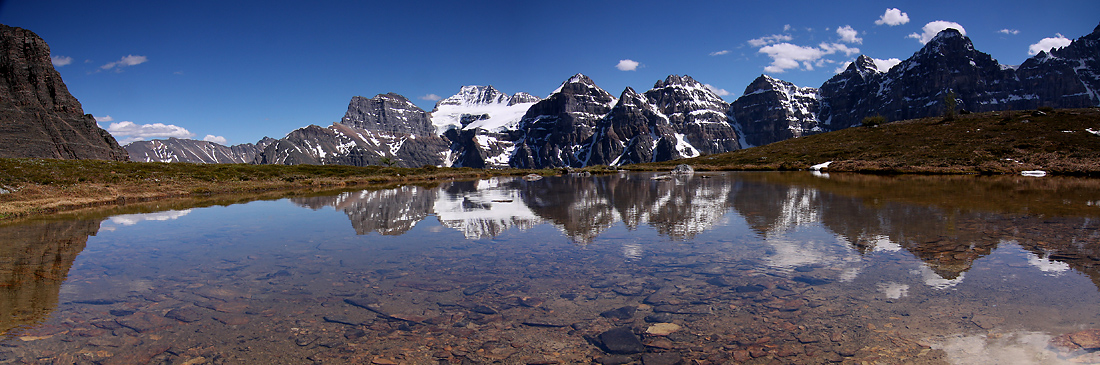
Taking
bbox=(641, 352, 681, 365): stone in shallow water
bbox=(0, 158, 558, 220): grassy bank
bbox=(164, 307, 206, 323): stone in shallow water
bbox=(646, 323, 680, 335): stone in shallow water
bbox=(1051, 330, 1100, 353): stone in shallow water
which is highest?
bbox=(0, 158, 558, 220): grassy bank

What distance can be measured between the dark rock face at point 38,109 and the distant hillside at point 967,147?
20592 centimetres

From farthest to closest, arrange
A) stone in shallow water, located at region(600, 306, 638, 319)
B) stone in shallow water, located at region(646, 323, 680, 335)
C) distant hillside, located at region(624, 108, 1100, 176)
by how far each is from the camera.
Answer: distant hillside, located at region(624, 108, 1100, 176)
stone in shallow water, located at region(600, 306, 638, 319)
stone in shallow water, located at region(646, 323, 680, 335)

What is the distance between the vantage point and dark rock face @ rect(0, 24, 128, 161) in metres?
146

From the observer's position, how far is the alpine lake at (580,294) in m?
6.28

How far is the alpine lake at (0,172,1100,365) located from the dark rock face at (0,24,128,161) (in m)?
197

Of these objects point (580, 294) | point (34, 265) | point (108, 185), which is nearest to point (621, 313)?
point (580, 294)

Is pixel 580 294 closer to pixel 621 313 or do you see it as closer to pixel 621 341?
pixel 621 313

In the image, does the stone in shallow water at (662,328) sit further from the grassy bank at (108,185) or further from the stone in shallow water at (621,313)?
the grassy bank at (108,185)

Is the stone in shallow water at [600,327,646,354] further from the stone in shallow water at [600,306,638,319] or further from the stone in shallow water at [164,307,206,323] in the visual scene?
the stone in shallow water at [164,307,206,323]

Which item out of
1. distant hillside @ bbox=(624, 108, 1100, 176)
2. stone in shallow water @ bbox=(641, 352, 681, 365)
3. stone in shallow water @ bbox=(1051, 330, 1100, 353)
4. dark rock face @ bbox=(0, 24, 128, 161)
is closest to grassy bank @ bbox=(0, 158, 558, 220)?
stone in shallow water @ bbox=(641, 352, 681, 365)

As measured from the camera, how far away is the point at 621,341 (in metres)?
6.55

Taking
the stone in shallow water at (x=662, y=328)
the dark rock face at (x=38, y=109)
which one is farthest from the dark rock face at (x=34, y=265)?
the dark rock face at (x=38, y=109)

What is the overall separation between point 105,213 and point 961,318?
3626cm

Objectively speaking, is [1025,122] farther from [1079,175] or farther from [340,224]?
[340,224]
